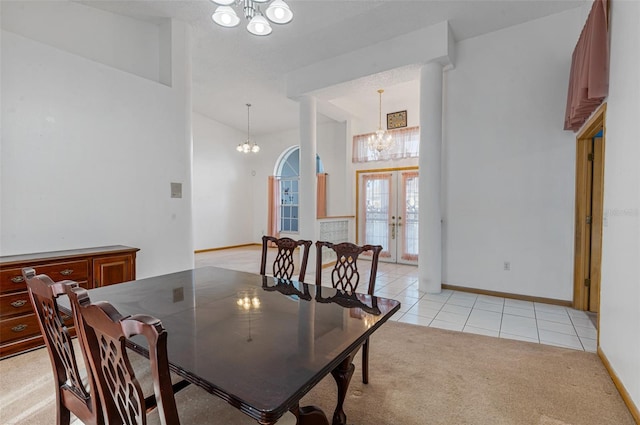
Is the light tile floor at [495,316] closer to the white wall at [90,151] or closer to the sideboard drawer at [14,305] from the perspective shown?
the white wall at [90,151]

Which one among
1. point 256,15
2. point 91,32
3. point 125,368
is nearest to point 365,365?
point 125,368

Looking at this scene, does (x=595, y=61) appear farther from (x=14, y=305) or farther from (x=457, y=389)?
(x=14, y=305)

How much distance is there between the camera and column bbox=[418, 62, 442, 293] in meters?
4.10

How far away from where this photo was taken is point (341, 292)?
6.00ft

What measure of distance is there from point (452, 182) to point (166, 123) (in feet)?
13.2

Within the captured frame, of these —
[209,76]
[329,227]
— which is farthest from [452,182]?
[209,76]

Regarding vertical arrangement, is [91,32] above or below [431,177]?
above

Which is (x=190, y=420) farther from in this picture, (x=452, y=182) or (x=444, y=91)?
(x=444, y=91)

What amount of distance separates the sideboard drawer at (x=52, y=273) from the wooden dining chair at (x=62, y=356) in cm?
168

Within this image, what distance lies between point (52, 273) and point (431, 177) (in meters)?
4.29

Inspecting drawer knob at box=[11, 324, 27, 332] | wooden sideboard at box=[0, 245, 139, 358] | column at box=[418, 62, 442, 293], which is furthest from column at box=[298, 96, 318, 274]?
drawer knob at box=[11, 324, 27, 332]

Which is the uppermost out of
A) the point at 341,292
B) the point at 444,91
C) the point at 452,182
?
the point at 444,91

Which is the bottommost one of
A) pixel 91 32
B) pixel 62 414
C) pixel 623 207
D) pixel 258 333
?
pixel 62 414

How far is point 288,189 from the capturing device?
8.81 meters
